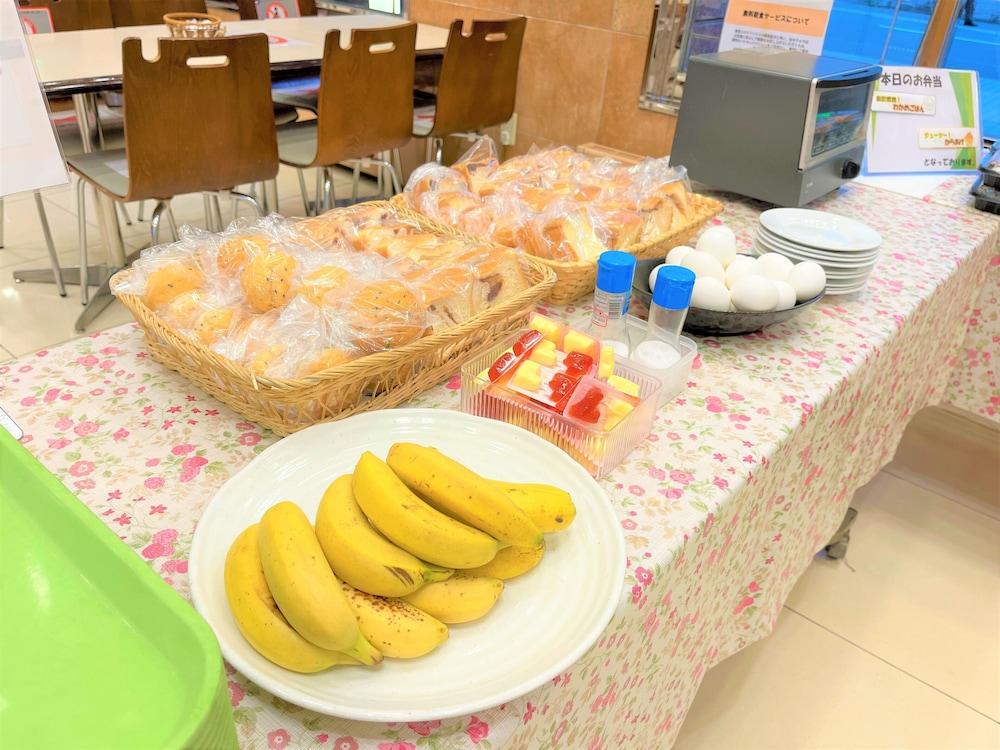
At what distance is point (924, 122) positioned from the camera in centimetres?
190

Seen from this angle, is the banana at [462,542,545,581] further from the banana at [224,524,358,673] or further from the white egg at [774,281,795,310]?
the white egg at [774,281,795,310]

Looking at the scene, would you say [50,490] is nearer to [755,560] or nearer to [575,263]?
[575,263]

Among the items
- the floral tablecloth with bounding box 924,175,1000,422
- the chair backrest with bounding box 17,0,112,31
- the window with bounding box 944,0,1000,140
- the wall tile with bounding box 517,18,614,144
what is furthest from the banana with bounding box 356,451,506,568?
the chair backrest with bounding box 17,0,112,31

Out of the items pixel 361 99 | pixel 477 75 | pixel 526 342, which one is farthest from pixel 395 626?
pixel 477 75

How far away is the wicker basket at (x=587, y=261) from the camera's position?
1.12 meters

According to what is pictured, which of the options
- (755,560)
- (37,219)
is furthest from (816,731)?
(37,219)

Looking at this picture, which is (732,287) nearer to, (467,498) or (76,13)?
(467,498)

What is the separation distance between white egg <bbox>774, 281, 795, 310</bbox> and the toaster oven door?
55 cm

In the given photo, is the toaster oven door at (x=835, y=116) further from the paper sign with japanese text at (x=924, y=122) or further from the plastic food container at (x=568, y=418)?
the plastic food container at (x=568, y=418)

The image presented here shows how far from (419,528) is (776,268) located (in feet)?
2.66

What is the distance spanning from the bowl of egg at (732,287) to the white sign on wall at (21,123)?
30.9 inches

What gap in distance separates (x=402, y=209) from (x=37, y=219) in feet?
9.16

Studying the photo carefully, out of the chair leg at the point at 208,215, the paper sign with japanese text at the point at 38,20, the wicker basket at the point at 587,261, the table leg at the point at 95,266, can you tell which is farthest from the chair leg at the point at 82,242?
the wicker basket at the point at 587,261

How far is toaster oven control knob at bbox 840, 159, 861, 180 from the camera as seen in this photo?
1.66 m
